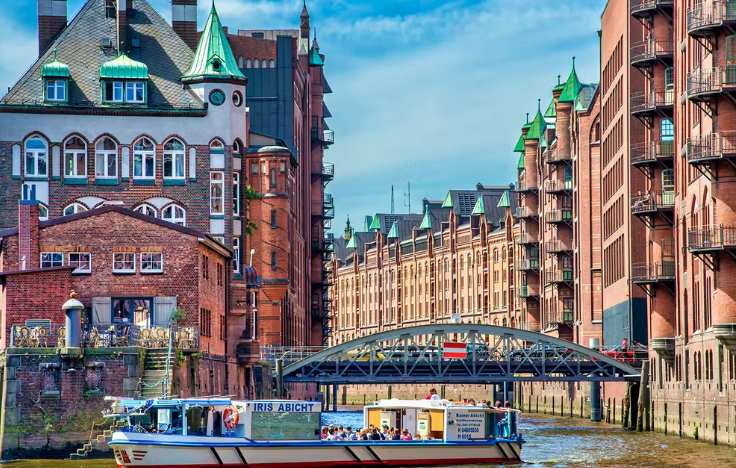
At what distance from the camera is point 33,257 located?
2499 inches

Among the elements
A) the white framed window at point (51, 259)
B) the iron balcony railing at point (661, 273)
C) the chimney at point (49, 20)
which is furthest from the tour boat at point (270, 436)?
the chimney at point (49, 20)

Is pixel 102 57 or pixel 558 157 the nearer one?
pixel 102 57

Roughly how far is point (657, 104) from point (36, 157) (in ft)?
115

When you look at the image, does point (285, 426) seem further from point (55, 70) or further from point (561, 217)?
point (561, 217)

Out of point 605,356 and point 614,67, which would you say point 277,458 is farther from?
point 614,67

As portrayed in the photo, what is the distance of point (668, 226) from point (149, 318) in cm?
3229

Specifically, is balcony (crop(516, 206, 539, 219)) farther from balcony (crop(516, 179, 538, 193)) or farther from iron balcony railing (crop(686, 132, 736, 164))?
iron balcony railing (crop(686, 132, 736, 164))

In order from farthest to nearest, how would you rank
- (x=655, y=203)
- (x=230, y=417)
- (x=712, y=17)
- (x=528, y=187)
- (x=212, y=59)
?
(x=528, y=187) → (x=212, y=59) → (x=655, y=203) → (x=712, y=17) → (x=230, y=417)

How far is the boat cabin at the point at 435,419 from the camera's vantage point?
56.7 meters

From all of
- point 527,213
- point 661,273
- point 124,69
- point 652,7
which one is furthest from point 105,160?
point 527,213

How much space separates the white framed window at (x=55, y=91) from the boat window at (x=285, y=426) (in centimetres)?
3396

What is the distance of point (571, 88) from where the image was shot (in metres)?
136

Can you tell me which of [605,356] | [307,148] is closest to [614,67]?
[605,356]

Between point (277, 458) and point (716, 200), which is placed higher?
point (716, 200)
